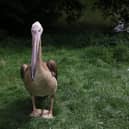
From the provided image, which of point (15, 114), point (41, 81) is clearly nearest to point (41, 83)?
point (41, 81)

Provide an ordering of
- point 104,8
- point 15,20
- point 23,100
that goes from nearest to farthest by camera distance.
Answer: point 23,100 → point 15,20 → point 104,8

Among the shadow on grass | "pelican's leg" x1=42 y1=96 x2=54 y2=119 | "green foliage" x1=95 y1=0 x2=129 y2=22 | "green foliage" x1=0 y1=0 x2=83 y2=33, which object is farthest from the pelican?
"green foliage" x1=95 y1=0 x2=129 y2=22

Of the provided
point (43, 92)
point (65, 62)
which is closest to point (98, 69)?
point (65, 62)

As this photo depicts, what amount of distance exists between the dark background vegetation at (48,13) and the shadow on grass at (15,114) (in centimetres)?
396

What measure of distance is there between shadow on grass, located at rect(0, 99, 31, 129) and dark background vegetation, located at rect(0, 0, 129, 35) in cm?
396

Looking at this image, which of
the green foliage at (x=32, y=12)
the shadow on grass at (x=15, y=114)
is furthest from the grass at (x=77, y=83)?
the green foliage at (x=32, y=12)

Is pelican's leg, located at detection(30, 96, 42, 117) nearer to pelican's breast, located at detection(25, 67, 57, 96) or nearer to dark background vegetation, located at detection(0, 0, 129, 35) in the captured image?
pelican's breast, located at detection(25, 67, 57, 96)

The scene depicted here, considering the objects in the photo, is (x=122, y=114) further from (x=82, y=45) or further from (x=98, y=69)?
(x=82, y=45)

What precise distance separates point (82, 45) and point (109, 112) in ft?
11.8

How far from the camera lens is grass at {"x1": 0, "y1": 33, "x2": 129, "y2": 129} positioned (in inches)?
199

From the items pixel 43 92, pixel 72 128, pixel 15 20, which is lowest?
pixel 72 128

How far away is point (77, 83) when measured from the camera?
6270 millimetres

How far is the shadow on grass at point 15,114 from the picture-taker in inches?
196

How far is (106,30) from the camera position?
10320 mm
